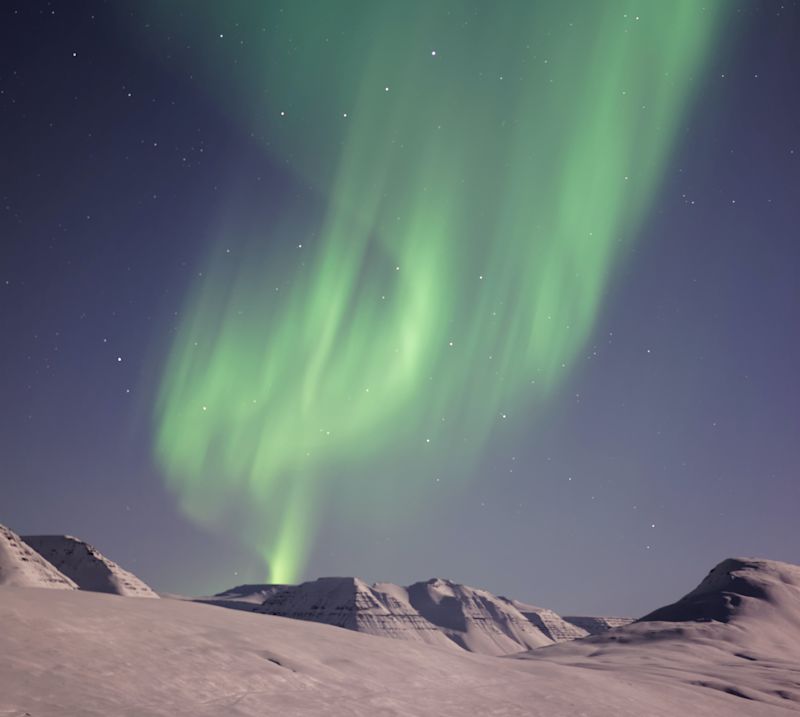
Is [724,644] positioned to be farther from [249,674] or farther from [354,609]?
[354,609]

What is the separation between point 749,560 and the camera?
362 ft

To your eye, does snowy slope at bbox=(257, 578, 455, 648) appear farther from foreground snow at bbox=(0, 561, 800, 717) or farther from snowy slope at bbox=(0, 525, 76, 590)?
foreground snow at bbox=(0, 561, 800, 717)

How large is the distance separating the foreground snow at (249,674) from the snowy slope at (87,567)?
323 feet

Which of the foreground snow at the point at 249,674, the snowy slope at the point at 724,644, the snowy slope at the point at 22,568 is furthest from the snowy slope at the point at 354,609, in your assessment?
the foreground snow at the point at 249,674

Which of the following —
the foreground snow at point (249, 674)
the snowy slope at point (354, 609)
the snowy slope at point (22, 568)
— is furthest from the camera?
the snowy slope at point (354, 609)

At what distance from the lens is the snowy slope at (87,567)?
111381 mm

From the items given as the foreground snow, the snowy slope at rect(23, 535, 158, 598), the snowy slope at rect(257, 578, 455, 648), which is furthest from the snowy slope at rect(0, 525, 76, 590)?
the snowy slope at rect(257, 578, 455, 648)

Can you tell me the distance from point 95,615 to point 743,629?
84.7 m

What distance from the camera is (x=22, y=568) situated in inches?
2950

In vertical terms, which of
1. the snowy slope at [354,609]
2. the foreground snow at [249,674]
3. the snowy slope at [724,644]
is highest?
the snowy slope at [354,609]

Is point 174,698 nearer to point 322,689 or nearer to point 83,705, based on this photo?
point 83,705

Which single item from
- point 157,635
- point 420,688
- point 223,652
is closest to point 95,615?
point 157,635

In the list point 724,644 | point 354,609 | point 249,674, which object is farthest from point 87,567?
point 249,674

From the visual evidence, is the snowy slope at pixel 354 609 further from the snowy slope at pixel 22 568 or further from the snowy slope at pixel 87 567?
the snowy slope at pixel 22 568
